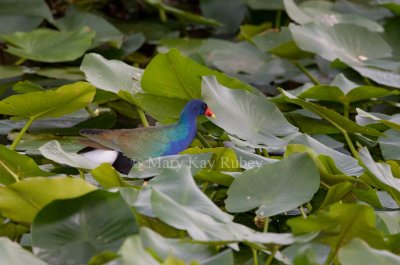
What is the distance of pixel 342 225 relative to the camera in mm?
1254

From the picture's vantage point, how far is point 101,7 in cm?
385

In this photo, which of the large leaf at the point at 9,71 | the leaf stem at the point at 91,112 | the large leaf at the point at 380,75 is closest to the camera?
the leaf stem at the point at 91,112

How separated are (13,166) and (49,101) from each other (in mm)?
228

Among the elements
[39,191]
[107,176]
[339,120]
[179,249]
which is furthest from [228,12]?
[179,249]

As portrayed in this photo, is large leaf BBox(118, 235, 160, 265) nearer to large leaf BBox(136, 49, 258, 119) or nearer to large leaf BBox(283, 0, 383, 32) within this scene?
large leaf BBox(136, 49, 258, 119)

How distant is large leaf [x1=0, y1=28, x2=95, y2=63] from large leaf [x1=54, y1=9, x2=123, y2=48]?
0.37 metres

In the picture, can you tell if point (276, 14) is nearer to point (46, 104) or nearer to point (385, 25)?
point (385, 25)

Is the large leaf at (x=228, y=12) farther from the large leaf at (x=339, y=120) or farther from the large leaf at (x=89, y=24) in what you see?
the large leaf at (x=339, y=120)

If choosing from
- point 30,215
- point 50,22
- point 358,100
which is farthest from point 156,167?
point 50,22

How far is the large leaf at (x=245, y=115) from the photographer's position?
1.79 metres

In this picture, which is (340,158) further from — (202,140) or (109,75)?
(109,75)

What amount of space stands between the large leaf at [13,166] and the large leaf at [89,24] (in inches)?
61.4

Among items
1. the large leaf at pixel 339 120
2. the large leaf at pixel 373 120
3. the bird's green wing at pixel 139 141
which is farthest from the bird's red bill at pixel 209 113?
the large leaf at pixel 373 120

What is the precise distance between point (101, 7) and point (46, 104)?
2127mm
